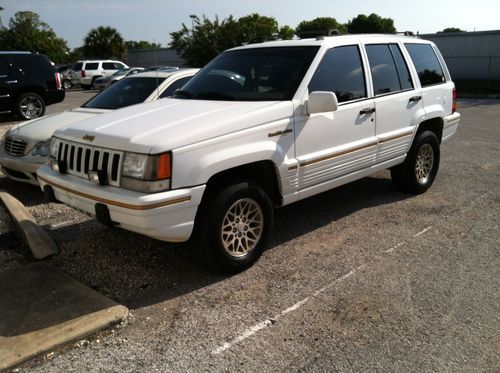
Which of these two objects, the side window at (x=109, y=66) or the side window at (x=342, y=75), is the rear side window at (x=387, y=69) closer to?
the side window at (x=342, y=75)

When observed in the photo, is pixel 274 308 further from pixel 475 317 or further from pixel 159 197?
pixel 475 317

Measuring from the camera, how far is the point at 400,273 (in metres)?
4.12

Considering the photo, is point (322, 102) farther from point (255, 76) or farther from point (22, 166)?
point (22, 166)

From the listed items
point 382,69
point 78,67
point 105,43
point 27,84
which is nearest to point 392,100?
point 382,69

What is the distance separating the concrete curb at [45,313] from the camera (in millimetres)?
3158

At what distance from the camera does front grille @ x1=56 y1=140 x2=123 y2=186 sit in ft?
12.3

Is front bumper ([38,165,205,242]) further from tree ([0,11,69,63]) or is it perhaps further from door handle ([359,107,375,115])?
tree ([0,11,69,63])

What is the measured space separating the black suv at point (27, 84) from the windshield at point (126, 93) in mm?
7180

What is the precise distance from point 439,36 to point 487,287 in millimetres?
28299

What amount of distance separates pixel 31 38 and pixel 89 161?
57167 millimetres

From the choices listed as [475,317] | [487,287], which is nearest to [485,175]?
[487,287]

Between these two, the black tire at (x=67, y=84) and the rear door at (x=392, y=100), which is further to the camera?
the black tire at (x=67, y=84)

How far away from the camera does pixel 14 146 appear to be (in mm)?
6410

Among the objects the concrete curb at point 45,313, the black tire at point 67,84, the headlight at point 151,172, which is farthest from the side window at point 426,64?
the black tire at point 67,84
